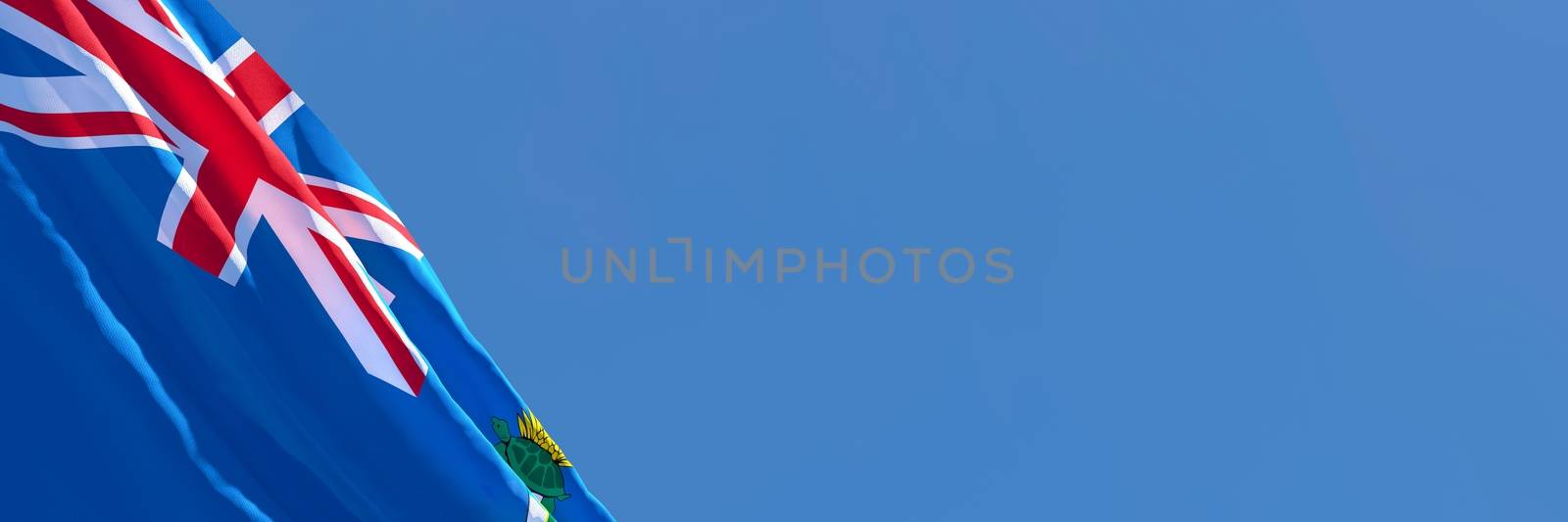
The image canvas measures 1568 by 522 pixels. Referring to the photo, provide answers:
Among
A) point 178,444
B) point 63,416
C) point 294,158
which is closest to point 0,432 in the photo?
point 63,416

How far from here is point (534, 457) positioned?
25.7 feet

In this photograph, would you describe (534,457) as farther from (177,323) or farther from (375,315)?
(177,323)

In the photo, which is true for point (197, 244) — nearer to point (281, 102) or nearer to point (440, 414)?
point (440, 414)

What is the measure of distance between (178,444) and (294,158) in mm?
2479

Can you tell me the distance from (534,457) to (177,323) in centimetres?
230

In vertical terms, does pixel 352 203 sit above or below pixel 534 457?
above

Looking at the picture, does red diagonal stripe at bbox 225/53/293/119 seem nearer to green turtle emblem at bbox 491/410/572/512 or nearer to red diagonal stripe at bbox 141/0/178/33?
red diagonal stripe at bbox 141/0/178/33

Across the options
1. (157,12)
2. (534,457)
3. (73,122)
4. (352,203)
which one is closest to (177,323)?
(73,122)

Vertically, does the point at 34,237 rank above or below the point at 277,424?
above

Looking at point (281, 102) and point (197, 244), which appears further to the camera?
point (281, 102)

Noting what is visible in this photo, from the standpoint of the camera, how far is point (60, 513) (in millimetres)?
5391

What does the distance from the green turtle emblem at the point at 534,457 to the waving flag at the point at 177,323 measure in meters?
1.22

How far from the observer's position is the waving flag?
5582 millimetres

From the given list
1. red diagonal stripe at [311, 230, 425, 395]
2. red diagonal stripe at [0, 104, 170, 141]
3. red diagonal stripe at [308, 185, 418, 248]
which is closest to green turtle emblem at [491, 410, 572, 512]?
red diagonal stripe at [308, 185, 418, 248]
